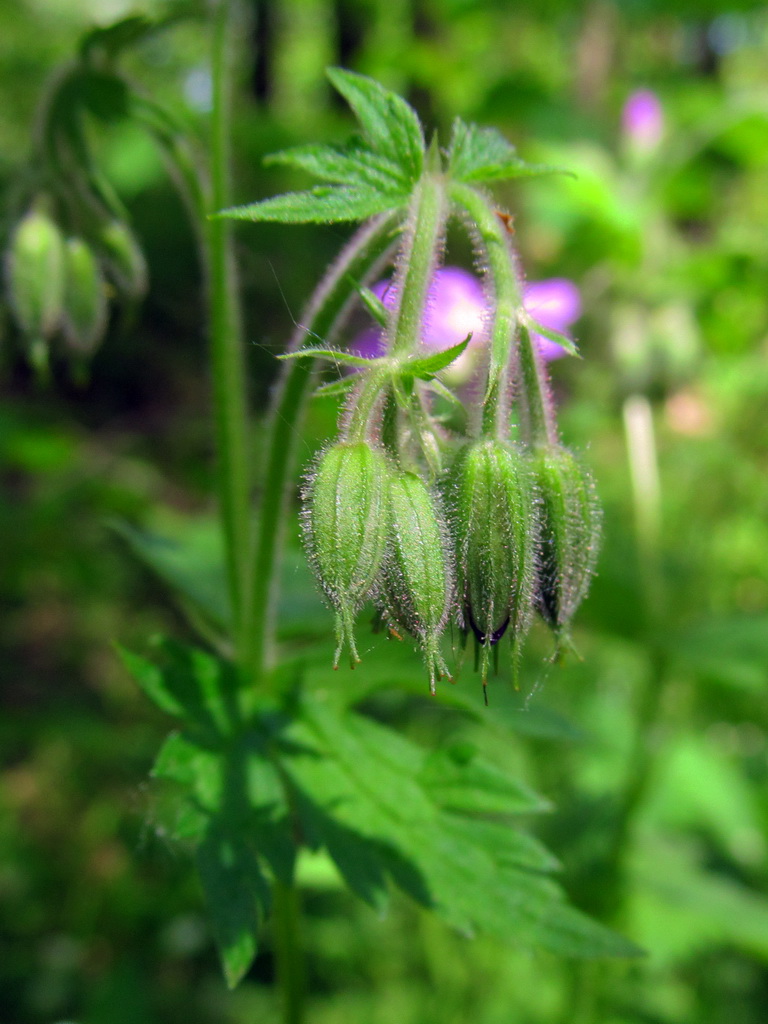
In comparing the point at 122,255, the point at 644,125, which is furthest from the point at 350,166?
the point at 644,125

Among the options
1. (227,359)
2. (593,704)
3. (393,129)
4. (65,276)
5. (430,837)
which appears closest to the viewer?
(393,129)

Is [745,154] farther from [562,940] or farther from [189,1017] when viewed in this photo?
[189,1017]

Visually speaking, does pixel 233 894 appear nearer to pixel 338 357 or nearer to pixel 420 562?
pixel 420 562

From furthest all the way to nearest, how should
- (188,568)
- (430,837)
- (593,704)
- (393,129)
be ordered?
(593,704), (188,568), (430,837), (393,129)

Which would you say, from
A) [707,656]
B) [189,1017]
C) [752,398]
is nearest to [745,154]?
[752,398]

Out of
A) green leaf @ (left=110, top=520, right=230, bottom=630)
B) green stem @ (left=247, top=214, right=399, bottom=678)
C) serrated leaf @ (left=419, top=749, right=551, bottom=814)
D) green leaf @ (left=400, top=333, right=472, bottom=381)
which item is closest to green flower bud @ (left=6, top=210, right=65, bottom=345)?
green leaf @ (left=110, top=520, right=230, bottom=630)

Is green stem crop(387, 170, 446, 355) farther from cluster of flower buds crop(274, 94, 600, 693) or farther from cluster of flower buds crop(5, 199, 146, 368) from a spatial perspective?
cluster of flower buds crop(5, 199, 146, 368)
